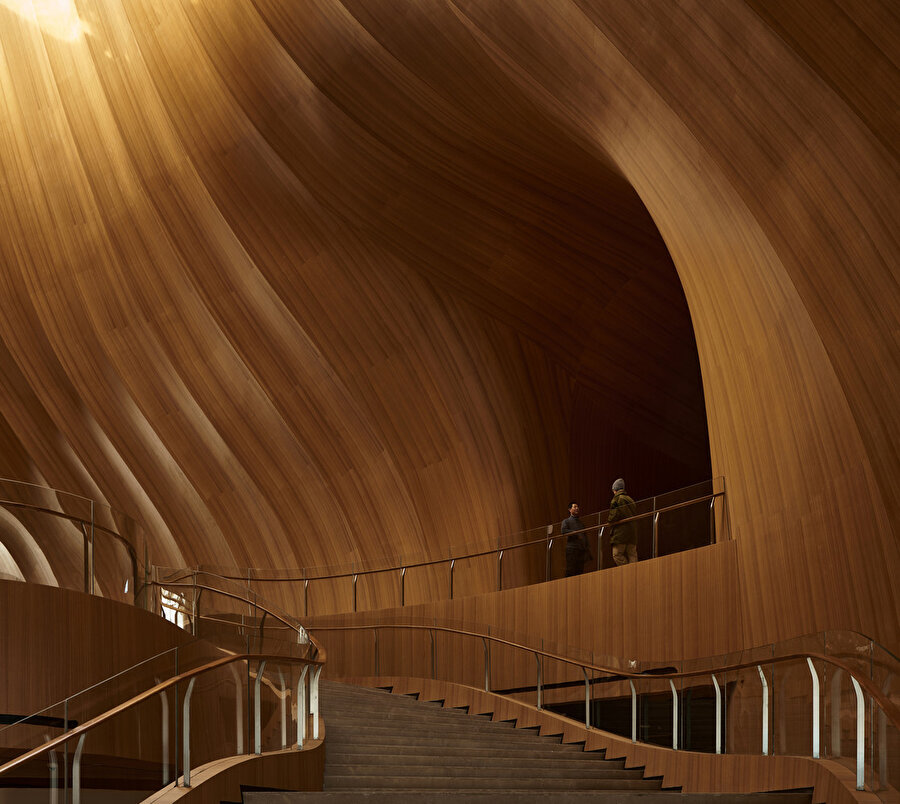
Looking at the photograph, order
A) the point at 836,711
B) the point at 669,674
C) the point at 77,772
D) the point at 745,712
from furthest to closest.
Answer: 1. the point at 669,674
2. the point at 745,712
3. the point at 836,711
4. the point at 77,772

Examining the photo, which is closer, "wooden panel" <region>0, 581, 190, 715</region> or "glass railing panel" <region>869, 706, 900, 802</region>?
"glass railing panel" <region>869, 706, 900, 802</region>

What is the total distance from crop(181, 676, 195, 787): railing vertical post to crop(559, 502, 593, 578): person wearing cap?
687 centimetres

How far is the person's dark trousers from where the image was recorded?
12.3 meters

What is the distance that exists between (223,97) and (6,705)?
824 cm

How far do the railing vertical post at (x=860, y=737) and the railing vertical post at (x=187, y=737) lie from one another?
10.7 ft

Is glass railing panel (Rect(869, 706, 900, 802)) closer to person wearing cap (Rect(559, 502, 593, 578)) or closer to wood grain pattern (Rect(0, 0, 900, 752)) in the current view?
wood grain pattern (Rect(0, 0, 900, 752))

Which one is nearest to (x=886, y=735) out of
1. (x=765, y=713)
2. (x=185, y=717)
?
(x=765, y=713)

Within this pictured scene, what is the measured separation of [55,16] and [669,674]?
459 inches

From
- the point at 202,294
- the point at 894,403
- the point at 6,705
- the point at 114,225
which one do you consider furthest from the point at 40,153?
the point at 894,403

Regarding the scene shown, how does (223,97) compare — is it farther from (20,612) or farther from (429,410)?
(20,612)

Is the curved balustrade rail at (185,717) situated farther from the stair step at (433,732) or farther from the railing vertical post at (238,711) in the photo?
the stair step at (433,732)

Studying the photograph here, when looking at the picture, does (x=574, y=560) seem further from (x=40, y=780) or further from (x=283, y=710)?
(x=40, y=780)

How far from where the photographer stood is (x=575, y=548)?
12.4m

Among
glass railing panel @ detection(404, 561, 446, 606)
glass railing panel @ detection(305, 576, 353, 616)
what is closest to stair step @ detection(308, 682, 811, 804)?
glass railing panel @ detection(404, 561, 446, 606)
